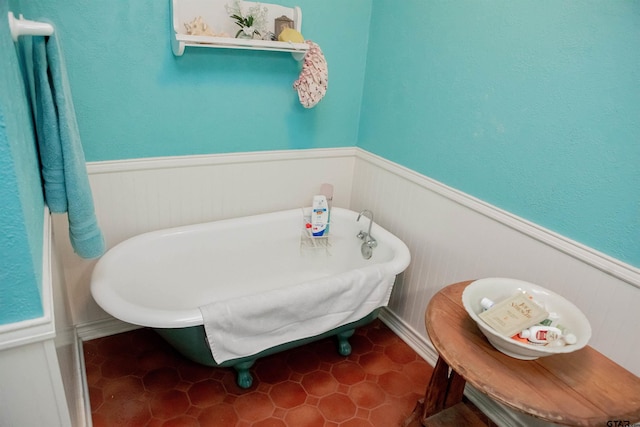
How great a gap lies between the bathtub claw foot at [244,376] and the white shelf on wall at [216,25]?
4.43 ft

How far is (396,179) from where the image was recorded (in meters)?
2.17

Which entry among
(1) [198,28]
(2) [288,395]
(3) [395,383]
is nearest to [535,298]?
(3) [395,383]

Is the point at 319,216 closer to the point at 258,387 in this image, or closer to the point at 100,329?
the point at 258,387

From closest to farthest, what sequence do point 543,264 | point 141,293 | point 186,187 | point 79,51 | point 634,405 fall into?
point 634,405 < point 543,264 < point 79,51 < point 141,293 < point 186,187

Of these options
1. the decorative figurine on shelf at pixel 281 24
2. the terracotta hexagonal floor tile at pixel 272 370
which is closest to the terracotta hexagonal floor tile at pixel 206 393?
the terracotta hexagonal floor tile at pixel 272 370

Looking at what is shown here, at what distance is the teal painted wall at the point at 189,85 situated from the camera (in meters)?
1.68

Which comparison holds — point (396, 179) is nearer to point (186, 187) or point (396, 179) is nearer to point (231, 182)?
point (231, 182)

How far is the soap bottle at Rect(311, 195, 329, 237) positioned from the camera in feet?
7.17

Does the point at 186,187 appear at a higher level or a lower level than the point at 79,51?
lower

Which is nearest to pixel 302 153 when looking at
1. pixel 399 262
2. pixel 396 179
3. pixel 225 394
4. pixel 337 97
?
pixel 337 97

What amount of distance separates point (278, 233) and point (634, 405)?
1.58m

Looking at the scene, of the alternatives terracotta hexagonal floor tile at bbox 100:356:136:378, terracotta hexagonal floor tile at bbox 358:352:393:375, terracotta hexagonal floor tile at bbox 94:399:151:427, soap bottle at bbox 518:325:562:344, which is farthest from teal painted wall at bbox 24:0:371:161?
soap bottle at bbox 518:325:562:344

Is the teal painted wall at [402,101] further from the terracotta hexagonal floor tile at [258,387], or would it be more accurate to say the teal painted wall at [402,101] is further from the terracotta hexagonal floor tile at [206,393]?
the terracotta hexagonal floor tile at [206,393]

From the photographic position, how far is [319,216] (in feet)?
7.25
